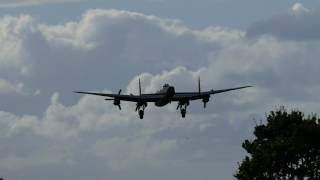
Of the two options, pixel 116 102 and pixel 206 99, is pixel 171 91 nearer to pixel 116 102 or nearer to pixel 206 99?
pixel 206 99

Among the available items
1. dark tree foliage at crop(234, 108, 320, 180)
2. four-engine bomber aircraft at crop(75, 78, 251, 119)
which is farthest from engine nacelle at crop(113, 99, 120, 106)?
dark tree foliage at crop(234, 108, 320, 180)

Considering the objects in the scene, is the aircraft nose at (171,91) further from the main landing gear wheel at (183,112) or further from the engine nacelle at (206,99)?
the engine nacelle at (206,99)

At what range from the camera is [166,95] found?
113125 millimetres

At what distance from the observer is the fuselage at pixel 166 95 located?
112m

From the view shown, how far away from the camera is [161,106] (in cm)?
11494

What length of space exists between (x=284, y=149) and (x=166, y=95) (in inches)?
610

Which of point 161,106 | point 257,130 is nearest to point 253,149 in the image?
point 257,130

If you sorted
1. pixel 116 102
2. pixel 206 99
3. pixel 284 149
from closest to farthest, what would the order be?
pixel 284 149
pixel 116 102
pixel 206 99

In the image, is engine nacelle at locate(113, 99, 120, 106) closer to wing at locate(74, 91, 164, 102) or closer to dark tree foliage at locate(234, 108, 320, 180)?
wing at locate(74, 91, 164, 102)

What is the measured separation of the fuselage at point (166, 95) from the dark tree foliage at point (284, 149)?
10125 mm

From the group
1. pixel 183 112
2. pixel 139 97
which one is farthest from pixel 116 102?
pixel 183 112

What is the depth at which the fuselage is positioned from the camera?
369 feet

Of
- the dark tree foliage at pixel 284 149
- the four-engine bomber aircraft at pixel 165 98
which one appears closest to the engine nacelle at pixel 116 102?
the four-engine bomber aircraft at pixel 165 98

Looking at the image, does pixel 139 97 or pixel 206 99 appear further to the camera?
pixel 206 99
